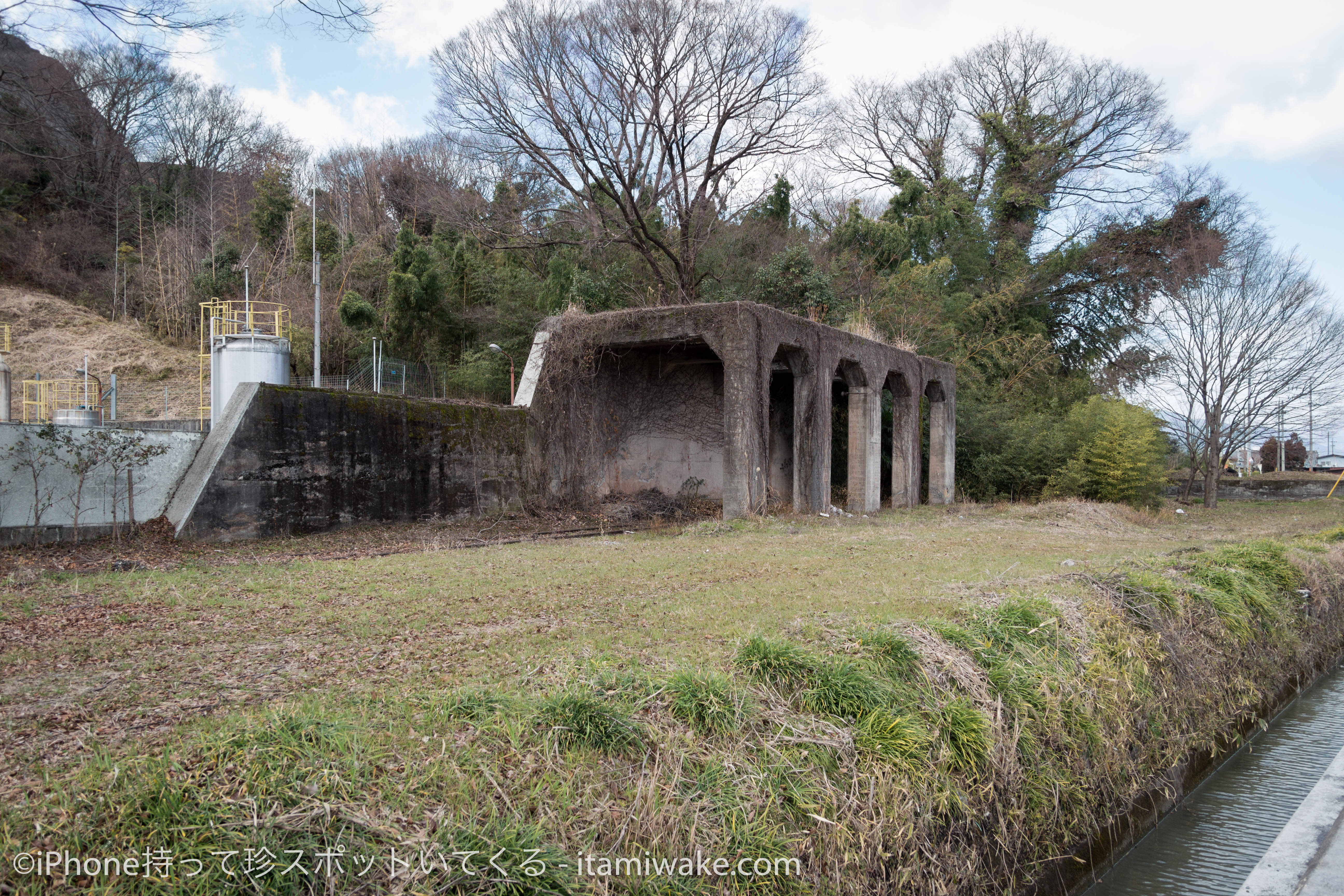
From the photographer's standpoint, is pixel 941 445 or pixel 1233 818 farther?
pixel 941 445

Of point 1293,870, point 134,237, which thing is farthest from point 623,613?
point 134,237

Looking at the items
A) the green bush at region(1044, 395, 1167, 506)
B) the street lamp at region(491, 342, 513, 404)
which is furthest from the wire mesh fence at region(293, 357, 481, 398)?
the green bush at region(1044, 395, 1167, 506)

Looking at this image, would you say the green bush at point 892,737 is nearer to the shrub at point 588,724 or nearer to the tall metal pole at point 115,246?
the shrub at point 588,724

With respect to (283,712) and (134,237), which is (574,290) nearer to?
(283,712)

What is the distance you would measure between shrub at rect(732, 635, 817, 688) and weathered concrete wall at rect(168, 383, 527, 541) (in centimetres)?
872

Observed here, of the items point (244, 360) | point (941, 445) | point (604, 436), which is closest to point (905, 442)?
point (941, 445)

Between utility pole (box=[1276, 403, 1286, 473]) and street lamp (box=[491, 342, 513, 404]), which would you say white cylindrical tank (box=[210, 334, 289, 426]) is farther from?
utility pole (box=[1276, 403, 1286, 473])

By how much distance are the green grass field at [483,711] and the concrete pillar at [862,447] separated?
11.0 meters

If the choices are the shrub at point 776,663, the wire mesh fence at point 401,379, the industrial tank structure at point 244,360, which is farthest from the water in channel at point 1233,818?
A: the wire mesh fence at point 401,379

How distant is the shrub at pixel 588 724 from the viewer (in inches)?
129

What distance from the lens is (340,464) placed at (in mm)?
12102

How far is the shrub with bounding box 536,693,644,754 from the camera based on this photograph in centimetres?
328

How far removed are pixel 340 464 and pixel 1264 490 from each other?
29810mm

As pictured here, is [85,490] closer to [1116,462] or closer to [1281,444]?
[1116,462]
